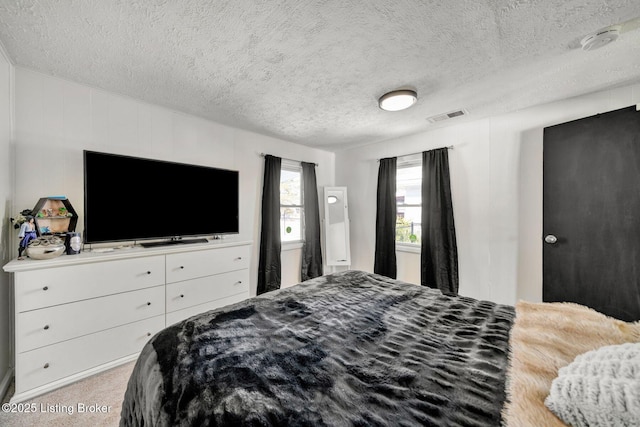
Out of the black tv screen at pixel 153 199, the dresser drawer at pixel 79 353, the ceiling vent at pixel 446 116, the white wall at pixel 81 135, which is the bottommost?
the dresser drawer at pixel 79 353

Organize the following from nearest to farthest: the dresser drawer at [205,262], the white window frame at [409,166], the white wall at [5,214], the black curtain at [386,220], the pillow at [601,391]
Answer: the pillow at [601,391] → the white wall at [5,214] → the dresser drawer at [205,262] → the white window frame at [409,166] → the black curtain at [386,220]

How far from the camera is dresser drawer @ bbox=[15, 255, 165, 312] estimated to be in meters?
1.58

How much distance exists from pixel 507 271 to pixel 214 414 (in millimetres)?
3122

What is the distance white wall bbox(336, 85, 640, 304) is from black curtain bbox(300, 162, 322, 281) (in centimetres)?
156

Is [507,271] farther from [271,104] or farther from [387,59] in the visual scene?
[271,104]

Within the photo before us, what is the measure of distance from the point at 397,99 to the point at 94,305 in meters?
3.03

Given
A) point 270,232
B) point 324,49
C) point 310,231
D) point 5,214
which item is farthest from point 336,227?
point 5,214

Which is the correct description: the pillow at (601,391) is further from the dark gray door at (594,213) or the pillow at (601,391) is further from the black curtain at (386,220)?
the black curtain at (386,220)

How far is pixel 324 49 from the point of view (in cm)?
161

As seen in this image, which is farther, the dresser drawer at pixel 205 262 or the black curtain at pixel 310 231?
the black curtain at pixel 310 231

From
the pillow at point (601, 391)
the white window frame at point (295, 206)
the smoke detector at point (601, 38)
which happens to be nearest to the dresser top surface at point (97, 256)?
the white window frame at point (295, 206)

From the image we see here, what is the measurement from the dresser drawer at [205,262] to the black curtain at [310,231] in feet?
4.06

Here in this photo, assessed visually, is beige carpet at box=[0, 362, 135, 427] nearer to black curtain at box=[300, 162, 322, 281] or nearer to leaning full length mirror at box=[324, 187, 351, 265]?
black curtain at box=[300, 162, 322, 281]

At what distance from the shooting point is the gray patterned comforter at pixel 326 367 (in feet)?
2.20
